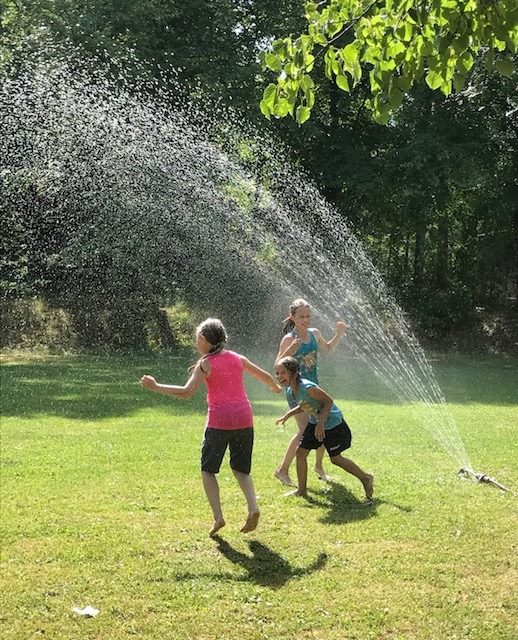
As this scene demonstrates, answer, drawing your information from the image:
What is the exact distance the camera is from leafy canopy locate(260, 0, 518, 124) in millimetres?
3932

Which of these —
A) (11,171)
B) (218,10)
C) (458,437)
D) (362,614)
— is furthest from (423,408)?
(218,10)

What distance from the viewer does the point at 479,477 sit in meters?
7.07

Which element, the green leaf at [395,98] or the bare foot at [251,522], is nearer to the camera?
the green leaf at [395,98]

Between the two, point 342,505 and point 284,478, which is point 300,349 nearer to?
point 284,478

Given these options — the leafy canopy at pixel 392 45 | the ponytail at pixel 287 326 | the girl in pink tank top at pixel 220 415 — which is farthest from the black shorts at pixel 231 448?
the leafy canopy at pixel 392 45

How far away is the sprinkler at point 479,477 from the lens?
22.7 feet

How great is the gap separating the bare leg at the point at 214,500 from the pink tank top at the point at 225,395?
0.35 meters

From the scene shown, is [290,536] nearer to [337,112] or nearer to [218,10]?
[218,10]

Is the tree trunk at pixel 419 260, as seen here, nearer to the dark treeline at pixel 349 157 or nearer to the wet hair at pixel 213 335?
the dark treeline at pixel 349 157

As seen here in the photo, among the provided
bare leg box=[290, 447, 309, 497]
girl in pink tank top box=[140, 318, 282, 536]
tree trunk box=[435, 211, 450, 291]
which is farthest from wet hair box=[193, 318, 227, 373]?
tree trunk box=[435, 211, 450, 291]

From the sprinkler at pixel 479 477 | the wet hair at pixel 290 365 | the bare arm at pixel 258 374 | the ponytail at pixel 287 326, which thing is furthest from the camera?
the ponytail at pixel 287 326

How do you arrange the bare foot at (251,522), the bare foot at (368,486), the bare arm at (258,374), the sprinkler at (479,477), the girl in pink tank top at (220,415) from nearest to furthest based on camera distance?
1. the bare foot at (251,522)
2. the girl in pink tank top at (220,415)
3. the bare arm at (258,374)
4. the bare foot at (368,486)
5. the sprinkler at (479,477)

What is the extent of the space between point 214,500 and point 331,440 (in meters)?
1.30

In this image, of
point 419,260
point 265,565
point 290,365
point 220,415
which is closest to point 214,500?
point 220,415
